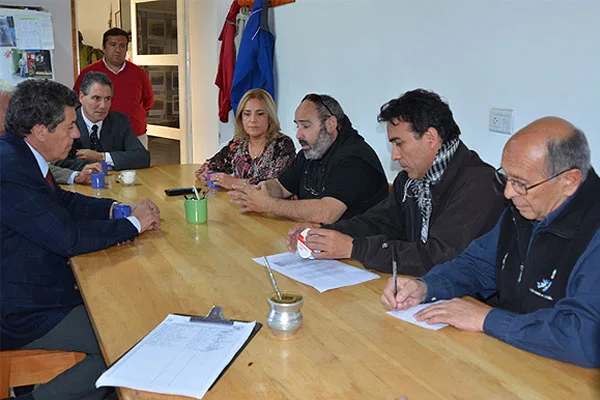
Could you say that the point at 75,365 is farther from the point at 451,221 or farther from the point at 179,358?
the point at 451,221

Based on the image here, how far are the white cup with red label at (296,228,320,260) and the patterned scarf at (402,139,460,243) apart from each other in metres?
0.42

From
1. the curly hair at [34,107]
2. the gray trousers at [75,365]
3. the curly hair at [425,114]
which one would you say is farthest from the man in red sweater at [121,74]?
the curly hair at [425,114]

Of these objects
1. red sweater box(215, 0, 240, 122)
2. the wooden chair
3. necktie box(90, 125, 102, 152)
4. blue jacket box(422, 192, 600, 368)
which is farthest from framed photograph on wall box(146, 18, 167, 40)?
blue jacket box(422, 192, 600, 368)

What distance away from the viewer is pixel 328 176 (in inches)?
105

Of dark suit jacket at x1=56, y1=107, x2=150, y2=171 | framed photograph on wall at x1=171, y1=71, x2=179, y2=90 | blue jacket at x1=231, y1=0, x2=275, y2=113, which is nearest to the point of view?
dark suit jacket at x1=56, y1=107, x2=150, y2=171

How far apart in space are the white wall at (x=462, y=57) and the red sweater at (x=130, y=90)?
66.3 inches

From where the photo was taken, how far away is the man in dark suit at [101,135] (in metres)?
3.57

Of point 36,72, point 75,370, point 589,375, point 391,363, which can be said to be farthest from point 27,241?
point 36,72

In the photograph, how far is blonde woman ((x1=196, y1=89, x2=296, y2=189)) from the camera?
10.8 ft

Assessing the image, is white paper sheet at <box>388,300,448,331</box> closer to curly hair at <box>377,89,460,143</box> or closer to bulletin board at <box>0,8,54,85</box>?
curly hair at <box>377,89,460,143</box>

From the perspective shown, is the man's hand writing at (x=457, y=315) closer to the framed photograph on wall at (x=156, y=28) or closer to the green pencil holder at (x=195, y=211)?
the green pencil holder at (x=195, y=211)

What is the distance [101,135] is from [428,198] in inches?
98.1

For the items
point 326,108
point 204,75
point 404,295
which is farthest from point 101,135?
point 404,295

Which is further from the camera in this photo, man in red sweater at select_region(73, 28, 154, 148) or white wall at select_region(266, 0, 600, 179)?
man in red sweater at select_region(73, 28, 154, 148)
